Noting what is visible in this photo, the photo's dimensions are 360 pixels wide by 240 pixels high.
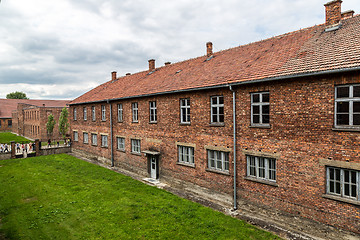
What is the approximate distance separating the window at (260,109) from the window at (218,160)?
2473mm

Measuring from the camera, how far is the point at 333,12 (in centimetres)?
1162

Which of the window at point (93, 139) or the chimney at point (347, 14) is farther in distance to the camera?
the window at point (93, 139)

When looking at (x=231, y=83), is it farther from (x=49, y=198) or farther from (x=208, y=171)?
(x=49, y=198)

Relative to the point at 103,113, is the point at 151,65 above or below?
above

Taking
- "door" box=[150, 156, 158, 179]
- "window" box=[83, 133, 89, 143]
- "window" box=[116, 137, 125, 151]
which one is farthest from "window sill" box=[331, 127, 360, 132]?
"window" box=[83, 133, 89, 143]

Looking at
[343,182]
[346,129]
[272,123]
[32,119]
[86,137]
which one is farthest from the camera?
[32,119]

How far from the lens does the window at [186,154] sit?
13766 mm

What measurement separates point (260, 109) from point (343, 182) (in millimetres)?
4212

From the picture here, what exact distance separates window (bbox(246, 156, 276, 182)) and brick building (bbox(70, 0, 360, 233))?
5cm

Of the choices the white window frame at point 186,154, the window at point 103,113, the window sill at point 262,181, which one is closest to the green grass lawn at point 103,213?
the window sill at point 262,181

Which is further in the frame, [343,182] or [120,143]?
[120,143]

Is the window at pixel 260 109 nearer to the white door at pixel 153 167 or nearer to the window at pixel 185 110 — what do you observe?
the window at pixel 185 110

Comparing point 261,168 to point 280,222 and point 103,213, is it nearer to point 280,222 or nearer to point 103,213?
point 280,222

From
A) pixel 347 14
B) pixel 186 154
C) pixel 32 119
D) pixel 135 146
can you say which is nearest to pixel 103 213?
pixel 186 154
